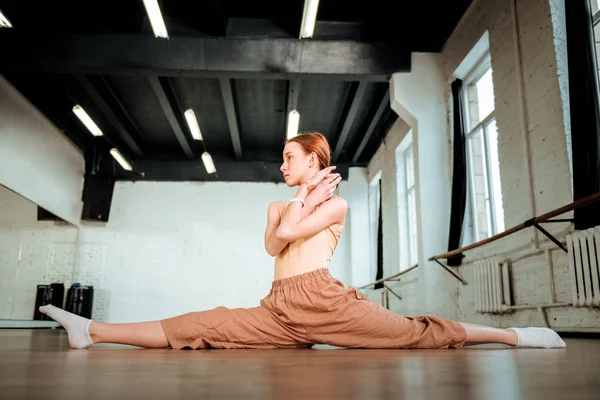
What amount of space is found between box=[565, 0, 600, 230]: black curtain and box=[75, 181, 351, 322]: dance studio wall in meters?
7.08

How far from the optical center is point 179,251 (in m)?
10.1

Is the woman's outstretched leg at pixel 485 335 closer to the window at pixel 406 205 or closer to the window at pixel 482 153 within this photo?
the window at pixel 482 153

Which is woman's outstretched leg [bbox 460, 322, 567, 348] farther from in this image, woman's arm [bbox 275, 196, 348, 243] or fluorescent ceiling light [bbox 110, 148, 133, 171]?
fluorescent ceiling light [bbox 110, 148, 133, 171]

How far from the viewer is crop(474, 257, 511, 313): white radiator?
4.14m

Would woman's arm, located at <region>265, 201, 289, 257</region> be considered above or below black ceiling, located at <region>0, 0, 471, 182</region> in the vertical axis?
below

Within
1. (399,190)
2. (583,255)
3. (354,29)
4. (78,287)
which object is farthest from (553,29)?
(78,287)

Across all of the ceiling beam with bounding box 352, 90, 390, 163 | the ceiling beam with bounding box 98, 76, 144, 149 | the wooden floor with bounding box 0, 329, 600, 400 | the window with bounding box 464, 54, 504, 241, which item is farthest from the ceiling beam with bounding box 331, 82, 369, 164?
the wooden floor with bounding box 0, 329, 600, 400

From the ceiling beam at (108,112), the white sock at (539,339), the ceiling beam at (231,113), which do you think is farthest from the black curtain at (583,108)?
the ceiling beam at (108,112)

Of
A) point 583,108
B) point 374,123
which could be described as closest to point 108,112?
point 374,123

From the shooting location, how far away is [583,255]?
2.90 metres

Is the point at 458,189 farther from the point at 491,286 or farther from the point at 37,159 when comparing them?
the point at 37,159

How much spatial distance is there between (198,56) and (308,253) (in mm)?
4124

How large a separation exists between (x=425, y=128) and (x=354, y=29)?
144 cm

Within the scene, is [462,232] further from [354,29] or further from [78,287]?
[78,287]
